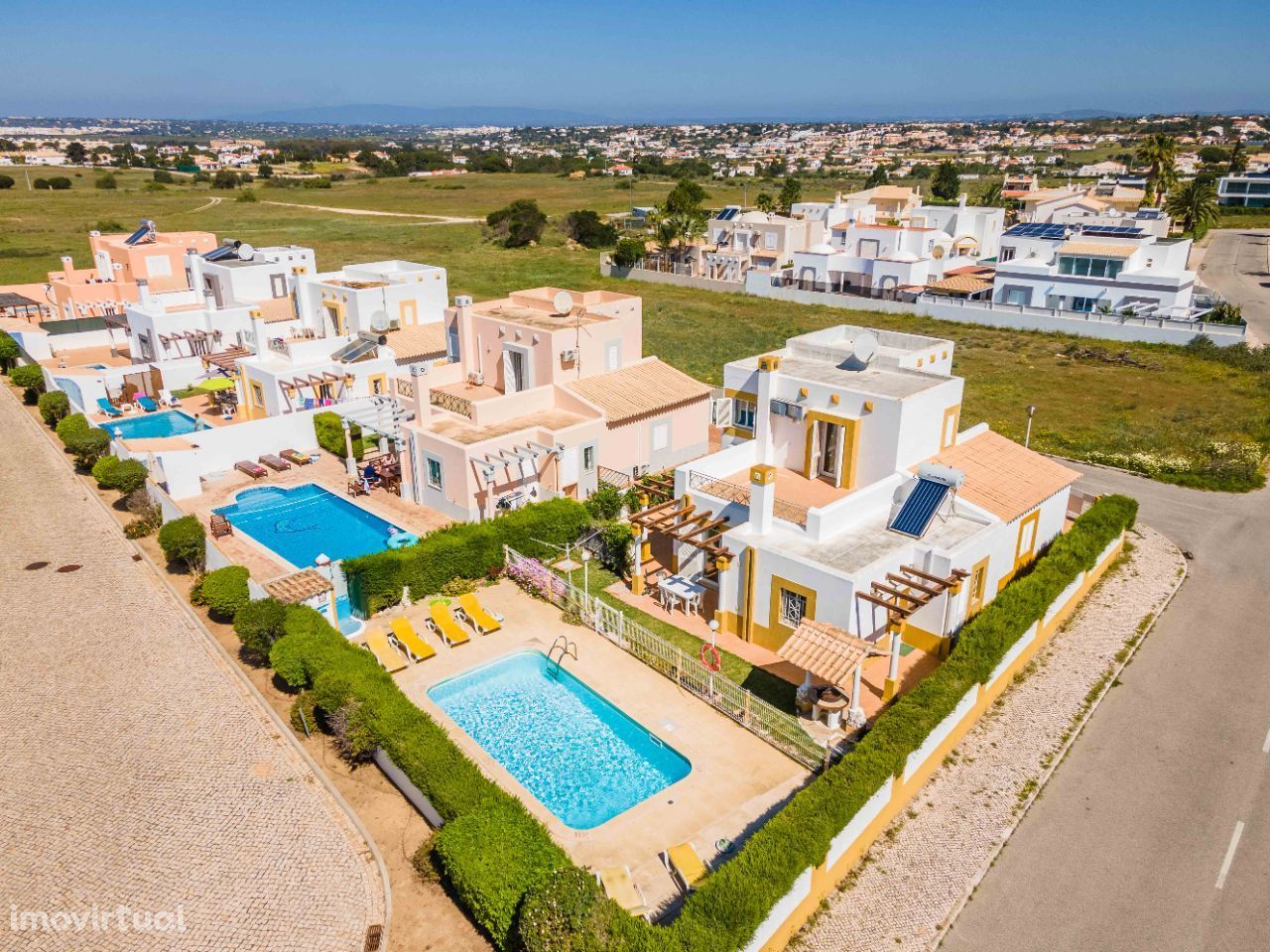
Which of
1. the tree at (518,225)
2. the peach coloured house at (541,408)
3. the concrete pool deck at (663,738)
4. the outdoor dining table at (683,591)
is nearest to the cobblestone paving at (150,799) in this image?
the concrete pool deck at (663,738)

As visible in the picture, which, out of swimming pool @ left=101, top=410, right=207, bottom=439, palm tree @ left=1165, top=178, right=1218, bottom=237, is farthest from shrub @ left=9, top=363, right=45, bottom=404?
palm tree @ left=1165, top=178, right=1218, bottom=237

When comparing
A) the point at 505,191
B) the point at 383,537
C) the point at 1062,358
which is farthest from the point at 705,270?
the point at 505,191

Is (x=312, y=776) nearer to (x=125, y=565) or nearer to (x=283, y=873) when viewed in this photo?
(x=283, y=873)

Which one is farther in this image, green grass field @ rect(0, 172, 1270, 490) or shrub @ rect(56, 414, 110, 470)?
green grass field @ rect(0, 172, 1270, 490)

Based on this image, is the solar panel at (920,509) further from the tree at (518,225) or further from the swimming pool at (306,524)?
the tree at (518,225)

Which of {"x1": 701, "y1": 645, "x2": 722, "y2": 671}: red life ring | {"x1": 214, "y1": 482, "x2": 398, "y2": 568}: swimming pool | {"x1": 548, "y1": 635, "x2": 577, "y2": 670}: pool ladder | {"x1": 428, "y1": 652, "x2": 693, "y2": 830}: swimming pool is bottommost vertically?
{"x1": 428, "y1": 652, "x2": 693, "y2": 830}: swimming pool

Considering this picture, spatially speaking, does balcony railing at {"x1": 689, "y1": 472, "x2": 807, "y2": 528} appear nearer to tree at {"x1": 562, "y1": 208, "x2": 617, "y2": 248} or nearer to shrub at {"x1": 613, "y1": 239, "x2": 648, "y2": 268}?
shrub at {"x1": 613, "y1": 239, "x2": 648, "y2": 268}


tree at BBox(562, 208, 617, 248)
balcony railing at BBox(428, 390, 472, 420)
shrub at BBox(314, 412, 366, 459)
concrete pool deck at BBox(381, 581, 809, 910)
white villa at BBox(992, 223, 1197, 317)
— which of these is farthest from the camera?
tree at BBox(562, 208, 617, 248)
